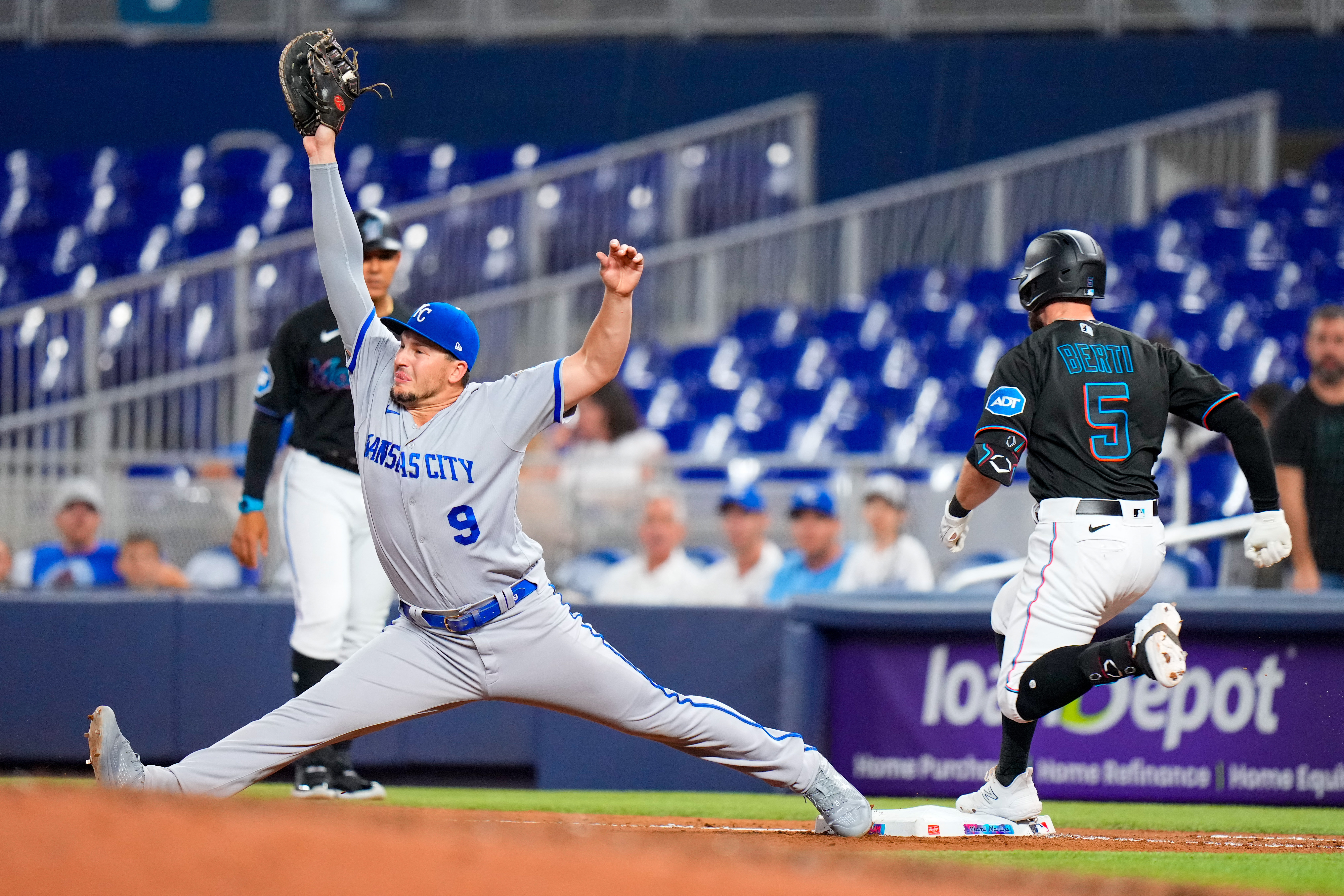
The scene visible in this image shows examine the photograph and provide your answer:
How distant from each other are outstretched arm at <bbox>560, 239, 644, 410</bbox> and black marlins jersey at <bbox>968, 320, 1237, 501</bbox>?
111 cm

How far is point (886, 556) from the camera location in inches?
300

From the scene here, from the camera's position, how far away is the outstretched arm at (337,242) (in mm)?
4555

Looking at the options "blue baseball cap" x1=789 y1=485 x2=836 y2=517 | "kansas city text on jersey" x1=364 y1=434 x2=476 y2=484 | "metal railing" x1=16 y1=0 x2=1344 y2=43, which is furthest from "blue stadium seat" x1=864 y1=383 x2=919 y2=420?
"kansas city text on jersey" x1=364 y1=434 x2=476 y2=484

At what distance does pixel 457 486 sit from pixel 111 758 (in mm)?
1192

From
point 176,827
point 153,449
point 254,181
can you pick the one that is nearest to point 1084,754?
point 176,827

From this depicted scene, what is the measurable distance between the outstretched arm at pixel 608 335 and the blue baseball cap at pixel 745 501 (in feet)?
11.0

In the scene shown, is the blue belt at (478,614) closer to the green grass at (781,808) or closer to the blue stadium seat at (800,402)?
the green grass at (781,808)

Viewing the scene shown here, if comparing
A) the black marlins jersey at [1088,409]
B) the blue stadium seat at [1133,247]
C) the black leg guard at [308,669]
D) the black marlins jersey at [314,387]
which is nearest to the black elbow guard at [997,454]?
the black marlins jersey at [1088,409]

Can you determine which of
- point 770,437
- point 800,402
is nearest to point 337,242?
point 770,437

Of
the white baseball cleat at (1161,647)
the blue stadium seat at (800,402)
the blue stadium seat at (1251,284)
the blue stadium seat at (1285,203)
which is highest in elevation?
the blue stadium seat at (1285,203)

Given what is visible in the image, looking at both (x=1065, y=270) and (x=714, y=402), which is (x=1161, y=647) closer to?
(x=1065, y=270)

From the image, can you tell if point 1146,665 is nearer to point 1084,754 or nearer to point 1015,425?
point 1015,425

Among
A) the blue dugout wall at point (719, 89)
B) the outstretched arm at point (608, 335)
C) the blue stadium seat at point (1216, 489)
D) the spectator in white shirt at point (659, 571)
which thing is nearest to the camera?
the outstretched arm at point (608, 335)

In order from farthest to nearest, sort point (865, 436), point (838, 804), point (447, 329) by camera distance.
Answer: point (865, 436), point (838, 804), point (447, 329)
